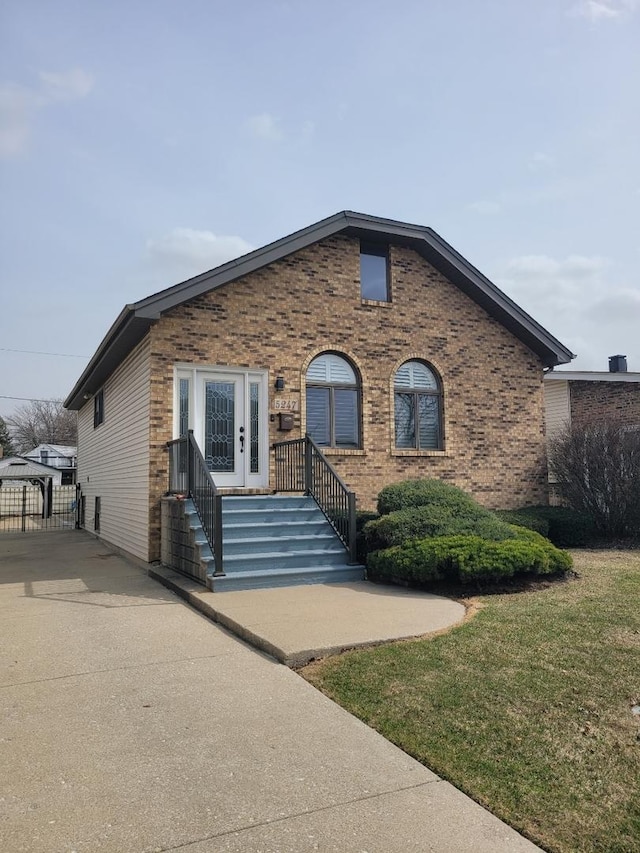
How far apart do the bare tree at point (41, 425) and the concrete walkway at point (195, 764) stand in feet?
198

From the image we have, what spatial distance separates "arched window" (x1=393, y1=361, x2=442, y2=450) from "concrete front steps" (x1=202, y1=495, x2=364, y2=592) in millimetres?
3087

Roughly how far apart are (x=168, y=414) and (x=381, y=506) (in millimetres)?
3536

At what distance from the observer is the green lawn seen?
2746 mm

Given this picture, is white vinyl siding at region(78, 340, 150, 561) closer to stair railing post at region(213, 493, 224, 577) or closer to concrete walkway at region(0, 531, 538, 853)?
stair railing post at region(213, 493, 224, 577)

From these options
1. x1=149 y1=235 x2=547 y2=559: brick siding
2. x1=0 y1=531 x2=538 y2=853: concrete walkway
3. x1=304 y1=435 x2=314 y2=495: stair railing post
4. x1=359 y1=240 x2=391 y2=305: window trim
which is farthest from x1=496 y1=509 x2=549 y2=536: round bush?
x1=0 y1=531 x2=538 y2=853: concrete walkway

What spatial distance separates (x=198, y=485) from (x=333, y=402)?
3.57 meters

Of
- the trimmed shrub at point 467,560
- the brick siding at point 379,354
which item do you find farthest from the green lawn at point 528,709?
the brick siding at point 379,354

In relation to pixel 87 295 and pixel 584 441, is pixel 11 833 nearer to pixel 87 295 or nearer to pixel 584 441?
pixel 584 441

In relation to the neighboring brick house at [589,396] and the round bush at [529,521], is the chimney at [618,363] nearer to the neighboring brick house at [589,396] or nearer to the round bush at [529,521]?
the neighboring brick house at [589,396]

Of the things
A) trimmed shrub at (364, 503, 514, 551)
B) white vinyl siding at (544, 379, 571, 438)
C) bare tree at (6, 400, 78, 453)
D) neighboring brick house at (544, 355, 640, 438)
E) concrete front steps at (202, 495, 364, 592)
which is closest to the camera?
concrete front steps at (202, 495, 364, 592)

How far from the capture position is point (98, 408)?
15977 millimetres

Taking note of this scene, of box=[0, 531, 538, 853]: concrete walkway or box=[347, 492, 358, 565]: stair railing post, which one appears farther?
box=[347, 492, 358, 565]: stair railing post

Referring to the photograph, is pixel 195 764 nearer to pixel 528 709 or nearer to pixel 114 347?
pixel 528 709

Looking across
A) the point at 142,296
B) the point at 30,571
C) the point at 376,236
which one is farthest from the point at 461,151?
the point at 30,571
